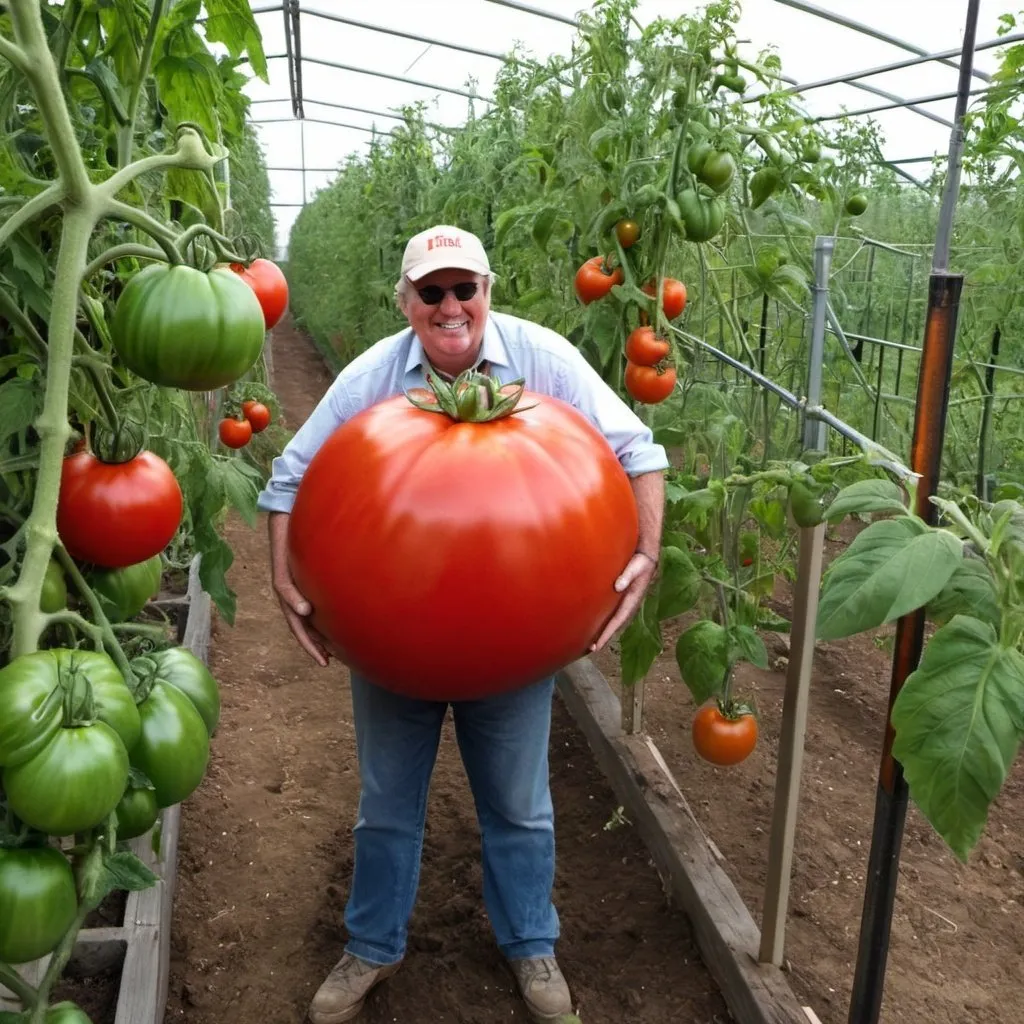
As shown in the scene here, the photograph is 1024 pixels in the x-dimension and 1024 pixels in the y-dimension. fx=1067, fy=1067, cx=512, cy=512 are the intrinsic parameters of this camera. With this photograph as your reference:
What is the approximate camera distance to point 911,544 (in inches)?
42.1

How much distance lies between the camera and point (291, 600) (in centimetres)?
171

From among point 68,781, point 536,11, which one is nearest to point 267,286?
point 68,781

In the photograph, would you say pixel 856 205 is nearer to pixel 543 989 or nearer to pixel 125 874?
pixel 543 989

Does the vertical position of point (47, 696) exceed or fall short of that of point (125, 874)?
it exceeds it

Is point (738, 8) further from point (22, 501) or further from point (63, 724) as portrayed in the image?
point (63, 724)

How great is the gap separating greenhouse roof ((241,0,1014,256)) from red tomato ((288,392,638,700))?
587 mm

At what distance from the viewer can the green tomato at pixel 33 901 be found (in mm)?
976

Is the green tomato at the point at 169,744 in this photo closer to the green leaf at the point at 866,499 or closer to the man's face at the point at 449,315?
the green leaf at the point at 866,499

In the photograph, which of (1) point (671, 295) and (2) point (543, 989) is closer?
(2) point (543, 989)

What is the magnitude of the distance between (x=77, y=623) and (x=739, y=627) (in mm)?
1650

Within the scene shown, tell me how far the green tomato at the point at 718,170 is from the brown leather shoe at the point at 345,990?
1862 millimetres

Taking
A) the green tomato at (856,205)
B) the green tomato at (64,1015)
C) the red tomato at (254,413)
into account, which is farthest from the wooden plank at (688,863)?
the red tomato at (254,413)

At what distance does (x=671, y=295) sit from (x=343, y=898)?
172cm

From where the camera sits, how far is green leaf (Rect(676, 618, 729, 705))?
7.77 feet
